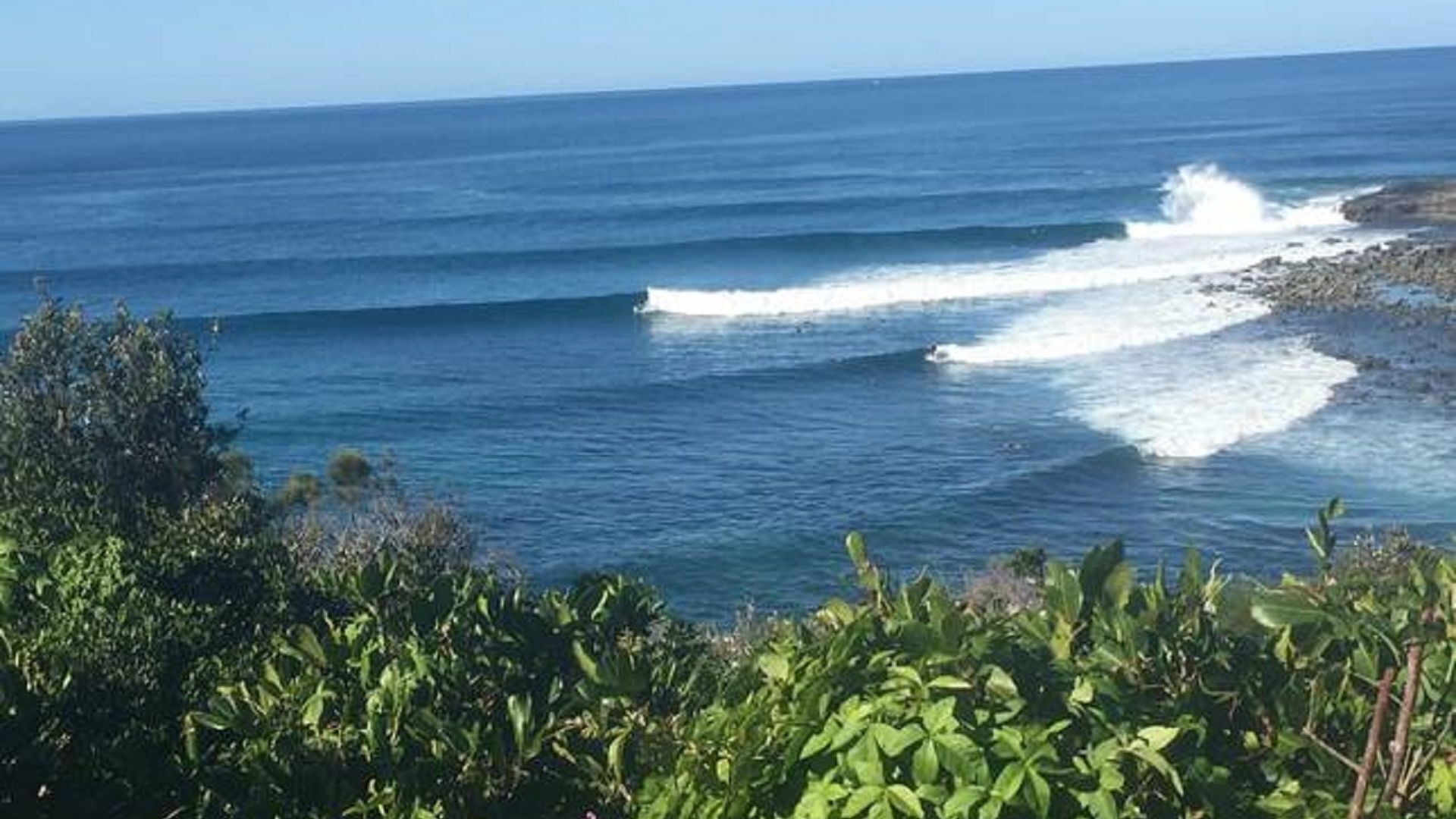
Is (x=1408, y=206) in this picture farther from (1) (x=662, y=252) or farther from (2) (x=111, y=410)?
(2) (x=111, y=410)

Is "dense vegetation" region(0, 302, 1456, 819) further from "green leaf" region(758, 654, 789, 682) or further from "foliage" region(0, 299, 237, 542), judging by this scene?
"foliage" region(0, 299, 237, 542)

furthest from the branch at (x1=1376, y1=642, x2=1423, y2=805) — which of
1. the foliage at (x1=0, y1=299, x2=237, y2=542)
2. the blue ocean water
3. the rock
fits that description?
the rock

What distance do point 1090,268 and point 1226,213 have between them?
1359 cm

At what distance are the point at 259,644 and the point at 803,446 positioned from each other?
24473 mm

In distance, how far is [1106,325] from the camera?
41250 millimetres

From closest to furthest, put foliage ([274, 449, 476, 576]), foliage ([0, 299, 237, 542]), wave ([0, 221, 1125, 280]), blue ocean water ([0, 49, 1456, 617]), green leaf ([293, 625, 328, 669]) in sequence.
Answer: green leaf ([293, 625, 328, 669]), foliage ([0, 299, 237, 542]), foliage ([274, 449, 476, 576]), blue ocean water ([0, 49, 1456, 617]), wave ([0, 221, 1125, 280])

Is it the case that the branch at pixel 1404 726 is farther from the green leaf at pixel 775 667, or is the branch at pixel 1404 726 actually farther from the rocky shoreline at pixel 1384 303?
the rocky shoreline at pixel 1384 303

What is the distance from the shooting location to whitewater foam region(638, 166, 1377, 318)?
4750cm

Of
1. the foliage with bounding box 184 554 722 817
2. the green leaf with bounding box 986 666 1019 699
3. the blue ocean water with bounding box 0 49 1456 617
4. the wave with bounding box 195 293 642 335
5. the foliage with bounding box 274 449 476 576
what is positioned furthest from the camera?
the wave with bounding box 195 293 642 335

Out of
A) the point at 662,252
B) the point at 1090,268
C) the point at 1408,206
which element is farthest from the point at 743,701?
the point at 1408,206

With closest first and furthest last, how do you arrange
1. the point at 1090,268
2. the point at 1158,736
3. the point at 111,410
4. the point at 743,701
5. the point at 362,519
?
1. the point at 1158,736
2. the point at 743,701
3. the point at 111,410
4. the point at 362,519
5. the point at 1090,268

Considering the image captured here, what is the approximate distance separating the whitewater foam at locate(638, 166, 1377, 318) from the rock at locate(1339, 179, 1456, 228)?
0.87 m

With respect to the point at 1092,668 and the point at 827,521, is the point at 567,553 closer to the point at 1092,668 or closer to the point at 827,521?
the point at 827,521

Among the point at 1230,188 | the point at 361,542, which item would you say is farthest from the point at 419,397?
the point at 1230,188
